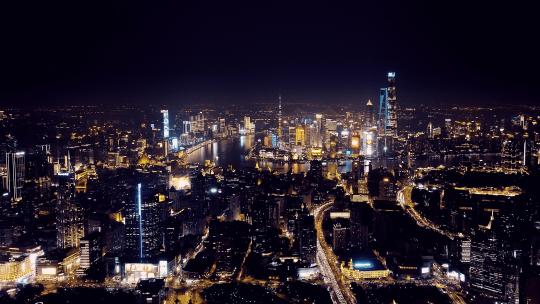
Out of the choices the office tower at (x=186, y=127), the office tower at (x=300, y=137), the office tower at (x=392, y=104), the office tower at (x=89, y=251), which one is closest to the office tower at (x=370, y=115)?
the office tower at (x=392, y=104)

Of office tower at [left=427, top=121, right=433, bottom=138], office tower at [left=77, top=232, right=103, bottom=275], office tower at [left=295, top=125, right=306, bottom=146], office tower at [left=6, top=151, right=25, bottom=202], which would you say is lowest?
office tower at [left=77, top=232, right=103, bottom=275]

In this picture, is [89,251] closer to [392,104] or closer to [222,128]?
[392,104]

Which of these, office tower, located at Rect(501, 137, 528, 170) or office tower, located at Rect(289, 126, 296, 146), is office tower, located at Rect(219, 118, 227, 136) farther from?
office tower, located at Rect(501, 137, 528, 170)

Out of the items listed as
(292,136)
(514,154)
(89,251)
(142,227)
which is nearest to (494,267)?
(142,227)

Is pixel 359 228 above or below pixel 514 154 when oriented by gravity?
below

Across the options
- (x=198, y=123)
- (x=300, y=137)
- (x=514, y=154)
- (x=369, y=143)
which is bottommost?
(x=514, y=154)

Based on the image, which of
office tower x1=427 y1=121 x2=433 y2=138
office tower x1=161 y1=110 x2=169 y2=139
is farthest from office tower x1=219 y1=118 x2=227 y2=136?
office tower x1=427 y1=121 x2=433 y2=138
